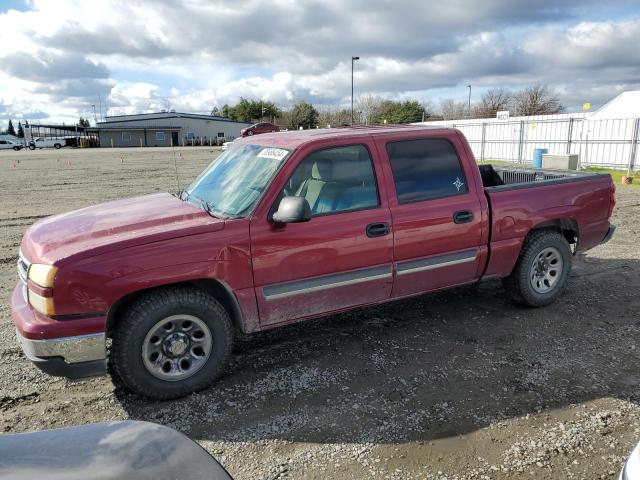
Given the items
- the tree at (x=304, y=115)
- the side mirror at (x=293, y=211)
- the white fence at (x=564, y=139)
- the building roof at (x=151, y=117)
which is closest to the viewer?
the side mirror at (x=293, y=211)

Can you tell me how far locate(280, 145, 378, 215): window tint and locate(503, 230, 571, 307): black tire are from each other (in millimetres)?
1885

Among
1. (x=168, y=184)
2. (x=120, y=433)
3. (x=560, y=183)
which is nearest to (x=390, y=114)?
(x=168, y=184)

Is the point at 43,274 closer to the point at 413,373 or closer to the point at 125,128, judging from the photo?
the point at 413,373

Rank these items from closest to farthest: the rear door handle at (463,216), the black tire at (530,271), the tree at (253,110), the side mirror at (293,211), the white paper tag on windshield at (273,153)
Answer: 1. the side mirror at (293,211)
2. the white paper tag on windshield at (273,153)
3. the rear door handle at (463,216)
4. the black tire at (530,271)
5. the tree at (253,110)

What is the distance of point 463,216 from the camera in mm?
4410

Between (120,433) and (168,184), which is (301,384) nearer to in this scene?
(120,433)

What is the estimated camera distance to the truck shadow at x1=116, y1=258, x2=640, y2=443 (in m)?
3.27

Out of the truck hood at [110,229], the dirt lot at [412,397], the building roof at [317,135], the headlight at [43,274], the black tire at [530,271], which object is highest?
the building roof at [317,135]

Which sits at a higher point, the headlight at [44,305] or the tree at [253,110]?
the tree at [253,110]

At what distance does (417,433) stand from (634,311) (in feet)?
10.6

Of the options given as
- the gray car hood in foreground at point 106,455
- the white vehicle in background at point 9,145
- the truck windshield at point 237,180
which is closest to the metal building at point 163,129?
the white vehicle in background at point 9,145

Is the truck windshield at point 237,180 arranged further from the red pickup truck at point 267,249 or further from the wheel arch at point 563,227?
the wheel arch at point 563,227

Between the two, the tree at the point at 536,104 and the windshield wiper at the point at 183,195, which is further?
the tree at the point at 536,104

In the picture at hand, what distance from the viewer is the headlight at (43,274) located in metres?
3.10
